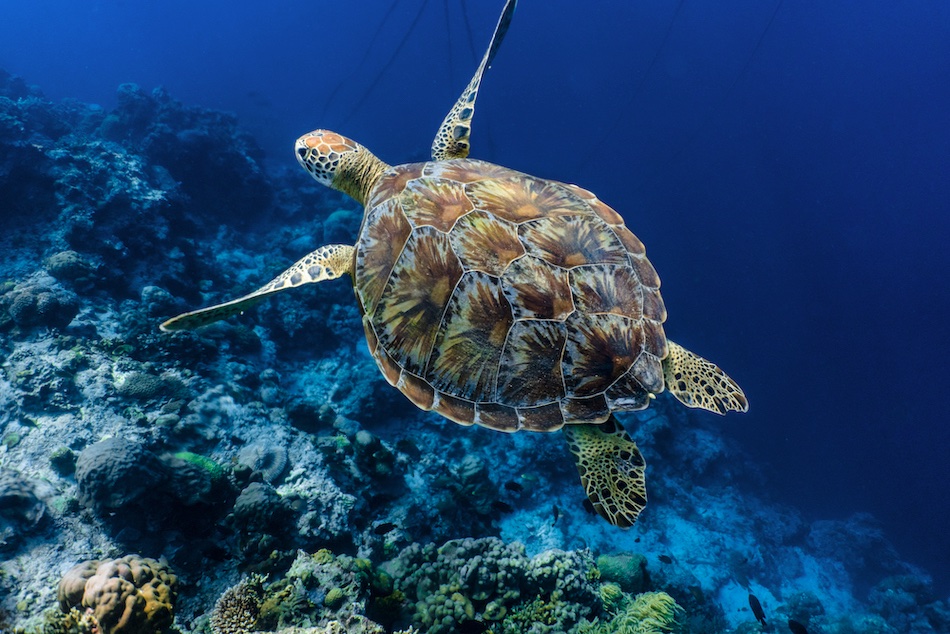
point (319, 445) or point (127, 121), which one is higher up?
point (127, 121)

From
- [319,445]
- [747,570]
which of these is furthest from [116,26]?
[747,570]

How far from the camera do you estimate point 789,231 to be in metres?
29.4

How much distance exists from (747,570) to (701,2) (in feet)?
192

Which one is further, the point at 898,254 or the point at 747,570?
the point at 898,254

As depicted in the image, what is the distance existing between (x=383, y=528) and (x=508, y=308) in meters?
2.58

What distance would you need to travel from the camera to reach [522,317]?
2.14 m

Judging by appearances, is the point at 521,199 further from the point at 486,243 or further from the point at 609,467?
the point at 609,467

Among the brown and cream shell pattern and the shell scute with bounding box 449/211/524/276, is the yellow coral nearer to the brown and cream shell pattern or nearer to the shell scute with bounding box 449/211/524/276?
the brown and cream shell pattern

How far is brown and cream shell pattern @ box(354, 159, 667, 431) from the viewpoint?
7.10 feet

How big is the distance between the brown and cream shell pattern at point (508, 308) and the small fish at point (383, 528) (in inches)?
69.3

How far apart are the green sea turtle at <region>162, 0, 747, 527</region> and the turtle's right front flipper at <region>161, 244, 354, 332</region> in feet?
0.07

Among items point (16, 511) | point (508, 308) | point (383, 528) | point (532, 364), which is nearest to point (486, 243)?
point (508, 308)

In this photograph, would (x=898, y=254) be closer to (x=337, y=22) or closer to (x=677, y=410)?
(x=677, y=410)

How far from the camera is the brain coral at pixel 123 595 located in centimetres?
190
